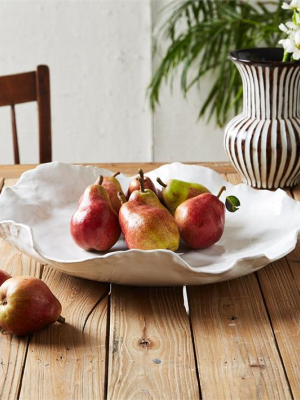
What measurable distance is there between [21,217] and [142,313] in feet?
1.01

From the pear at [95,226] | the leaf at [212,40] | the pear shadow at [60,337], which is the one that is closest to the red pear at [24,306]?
the pear shadow at [60,337]

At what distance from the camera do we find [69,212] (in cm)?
115

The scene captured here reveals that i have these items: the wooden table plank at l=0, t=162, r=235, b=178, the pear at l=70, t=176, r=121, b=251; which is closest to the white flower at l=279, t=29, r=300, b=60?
the wooden table plank at l=0, t=162, r=235, b=178

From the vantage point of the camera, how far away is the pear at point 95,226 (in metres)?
0.95

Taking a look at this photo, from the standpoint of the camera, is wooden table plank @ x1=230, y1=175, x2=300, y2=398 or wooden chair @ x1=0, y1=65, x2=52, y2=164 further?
wooden chair @ x1=0, y1=65, x2=52, y2=164

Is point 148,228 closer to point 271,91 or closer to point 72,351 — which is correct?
point 72,351

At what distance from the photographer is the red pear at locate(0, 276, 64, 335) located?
804 millimetres

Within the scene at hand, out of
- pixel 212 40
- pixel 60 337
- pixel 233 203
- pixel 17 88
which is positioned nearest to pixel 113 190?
pixel 233 203

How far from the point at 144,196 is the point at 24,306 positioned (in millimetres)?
278

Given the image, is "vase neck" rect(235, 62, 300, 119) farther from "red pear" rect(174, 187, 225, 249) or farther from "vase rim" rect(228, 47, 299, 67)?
"red pear" rect(174, 187, 225, 249)

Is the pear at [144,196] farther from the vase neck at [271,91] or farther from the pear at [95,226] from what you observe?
the vase neck at [271,91]

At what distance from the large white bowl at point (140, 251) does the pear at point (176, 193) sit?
0.08 m

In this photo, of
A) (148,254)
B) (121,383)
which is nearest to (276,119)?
(148,254)

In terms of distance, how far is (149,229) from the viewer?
91 centimetres
